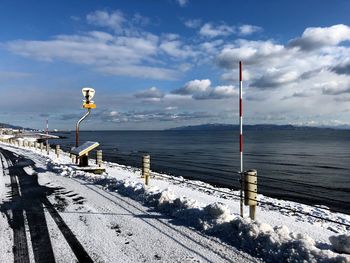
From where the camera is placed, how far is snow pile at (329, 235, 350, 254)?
5.45m

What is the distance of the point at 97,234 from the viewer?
668 cm

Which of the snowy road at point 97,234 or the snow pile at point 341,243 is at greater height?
the snow pile at point 341,243

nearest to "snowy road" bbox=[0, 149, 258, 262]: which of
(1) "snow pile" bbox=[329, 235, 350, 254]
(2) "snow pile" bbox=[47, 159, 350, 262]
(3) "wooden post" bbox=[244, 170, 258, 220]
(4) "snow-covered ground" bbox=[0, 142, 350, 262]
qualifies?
(4) "snow-covered ground" bbox=[0, 142, 350, 262]

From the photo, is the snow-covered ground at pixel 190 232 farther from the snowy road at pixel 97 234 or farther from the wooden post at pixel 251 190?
the wooden post at pixel 251 190

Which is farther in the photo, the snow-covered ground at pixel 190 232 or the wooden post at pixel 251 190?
the wooden post at pixel 251 190

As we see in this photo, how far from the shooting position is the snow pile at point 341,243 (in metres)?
5.45

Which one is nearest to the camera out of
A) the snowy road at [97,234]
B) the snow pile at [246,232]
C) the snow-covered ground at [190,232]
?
the snow pile at [246,232]

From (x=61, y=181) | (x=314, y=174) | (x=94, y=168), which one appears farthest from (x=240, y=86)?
(x=314, y=174)

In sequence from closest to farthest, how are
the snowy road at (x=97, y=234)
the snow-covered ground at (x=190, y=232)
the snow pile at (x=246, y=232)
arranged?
the snow pile at (x=246, y=232)
the snow-covered ground at (x=190, y=232)
the snowy road at (x=97, y=234)

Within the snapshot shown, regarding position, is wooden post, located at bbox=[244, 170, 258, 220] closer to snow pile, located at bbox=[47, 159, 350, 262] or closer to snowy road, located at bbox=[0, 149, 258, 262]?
snow pile, located at bbox=[47, 159, 350, 262]

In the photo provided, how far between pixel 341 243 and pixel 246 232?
1596 millimetres

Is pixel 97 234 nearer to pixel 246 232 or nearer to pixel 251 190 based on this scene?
pixel 246 232

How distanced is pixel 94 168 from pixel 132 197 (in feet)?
22.3

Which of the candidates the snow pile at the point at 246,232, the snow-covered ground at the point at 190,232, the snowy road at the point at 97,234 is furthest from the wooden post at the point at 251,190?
the snowy road at the point at 97,234
